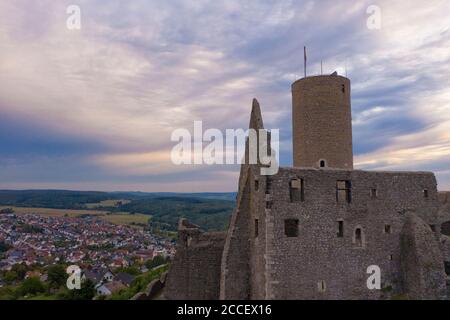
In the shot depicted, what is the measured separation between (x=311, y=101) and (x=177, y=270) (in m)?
13.9

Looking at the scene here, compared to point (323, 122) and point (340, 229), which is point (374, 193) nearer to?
point (340, 229)

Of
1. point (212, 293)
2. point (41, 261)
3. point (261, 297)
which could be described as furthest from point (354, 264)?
point (41, 261)

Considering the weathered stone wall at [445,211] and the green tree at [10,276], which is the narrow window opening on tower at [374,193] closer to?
the weathered stone wall at [445,211]

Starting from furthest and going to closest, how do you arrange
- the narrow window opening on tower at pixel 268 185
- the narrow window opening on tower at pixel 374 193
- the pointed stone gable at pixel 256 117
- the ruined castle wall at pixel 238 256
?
1. the narrow window opening on tower at pixel 374 193
2. the pointed stone gable at pixel 256 117
3. the ruined castle wall at pixel 238 256
4. the narrow window opening on tower at pixel 268 185

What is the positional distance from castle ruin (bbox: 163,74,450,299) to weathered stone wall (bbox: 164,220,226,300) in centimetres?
5

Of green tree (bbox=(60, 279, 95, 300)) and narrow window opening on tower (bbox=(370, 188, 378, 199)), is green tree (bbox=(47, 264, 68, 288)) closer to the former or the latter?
green tree (bbox=(60, 279, 95, 300))

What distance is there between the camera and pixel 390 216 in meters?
21.4

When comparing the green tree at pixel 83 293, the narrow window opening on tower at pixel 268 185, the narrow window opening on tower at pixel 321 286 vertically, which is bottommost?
the green tree at pixel 83 293

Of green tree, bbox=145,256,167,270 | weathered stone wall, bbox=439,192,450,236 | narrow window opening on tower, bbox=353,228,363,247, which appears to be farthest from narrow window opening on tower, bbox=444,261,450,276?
green tree, bbox=145,256,167,270

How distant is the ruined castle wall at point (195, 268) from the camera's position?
21047 mm

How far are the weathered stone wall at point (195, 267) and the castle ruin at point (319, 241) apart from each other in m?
0.05

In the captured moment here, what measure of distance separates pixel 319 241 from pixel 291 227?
1.52 meters

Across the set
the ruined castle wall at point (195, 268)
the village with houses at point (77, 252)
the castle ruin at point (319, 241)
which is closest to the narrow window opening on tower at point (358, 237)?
the castle ruin at point (319, 241)
